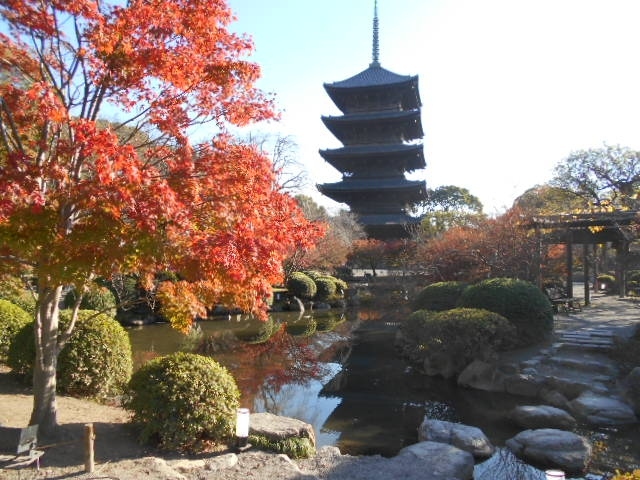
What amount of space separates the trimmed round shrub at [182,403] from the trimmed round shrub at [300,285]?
18.1 m

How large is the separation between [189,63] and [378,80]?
32452mm

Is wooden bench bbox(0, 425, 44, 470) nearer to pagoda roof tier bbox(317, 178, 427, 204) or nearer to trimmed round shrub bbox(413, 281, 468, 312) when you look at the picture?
trimmed round shrub bbox(413, 281, 468, 312)

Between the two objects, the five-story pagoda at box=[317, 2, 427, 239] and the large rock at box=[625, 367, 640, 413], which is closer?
the large rock at box=[625, 367, 640, 413]

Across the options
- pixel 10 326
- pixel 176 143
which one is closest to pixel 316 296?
pixel 10 326

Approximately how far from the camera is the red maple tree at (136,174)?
3.88 m

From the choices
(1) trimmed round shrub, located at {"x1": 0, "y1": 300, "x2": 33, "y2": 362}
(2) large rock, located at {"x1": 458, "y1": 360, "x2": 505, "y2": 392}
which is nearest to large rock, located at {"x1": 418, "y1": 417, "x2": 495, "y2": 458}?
(2) large rock, located at {"x1": 458, "y1": 360, "x2": 505, "y2": 392}

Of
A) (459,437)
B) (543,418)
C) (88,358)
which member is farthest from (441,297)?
(88,358)

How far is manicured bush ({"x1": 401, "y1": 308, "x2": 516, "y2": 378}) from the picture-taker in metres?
9.55

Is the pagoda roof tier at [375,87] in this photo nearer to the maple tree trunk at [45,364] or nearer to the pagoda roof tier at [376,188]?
the pagoda roof tier at [376,188]

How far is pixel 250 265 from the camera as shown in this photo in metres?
4.55

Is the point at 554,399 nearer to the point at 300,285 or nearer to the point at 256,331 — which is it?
the point at 256,331

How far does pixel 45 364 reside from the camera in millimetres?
4926

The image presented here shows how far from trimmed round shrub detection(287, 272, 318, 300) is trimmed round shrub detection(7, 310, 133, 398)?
1659cm

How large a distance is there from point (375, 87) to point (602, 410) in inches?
1187
